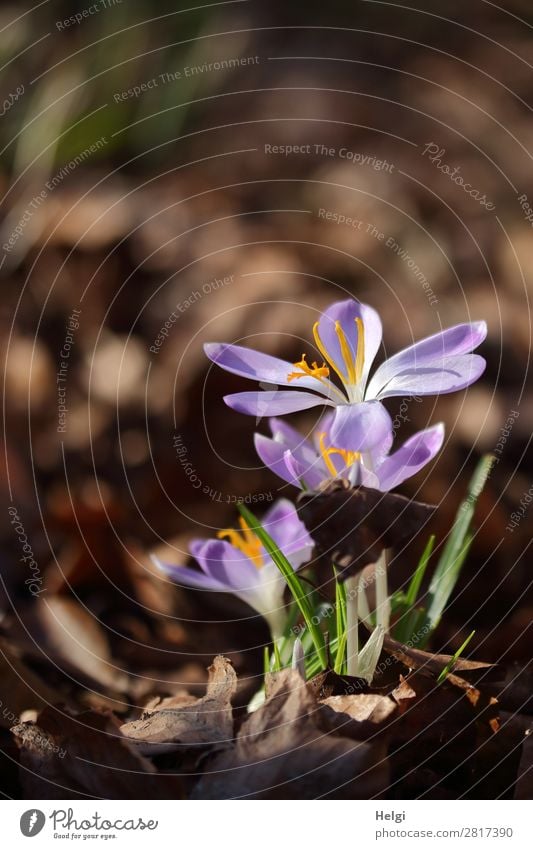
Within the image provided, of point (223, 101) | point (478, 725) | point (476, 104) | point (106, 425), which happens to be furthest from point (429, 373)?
point (223, 101)

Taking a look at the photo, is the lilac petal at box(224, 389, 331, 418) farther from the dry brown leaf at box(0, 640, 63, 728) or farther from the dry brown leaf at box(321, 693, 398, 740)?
the dry brown leaf at box(0, 640, 63, 728)

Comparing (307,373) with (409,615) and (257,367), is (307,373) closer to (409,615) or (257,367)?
(257,367)

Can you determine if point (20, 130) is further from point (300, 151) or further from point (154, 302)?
point (300, 151)

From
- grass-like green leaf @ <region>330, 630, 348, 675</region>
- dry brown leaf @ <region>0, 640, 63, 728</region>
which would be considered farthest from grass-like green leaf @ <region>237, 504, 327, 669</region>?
dry brown leaf @ <region>0, 640, 63, 728</region>

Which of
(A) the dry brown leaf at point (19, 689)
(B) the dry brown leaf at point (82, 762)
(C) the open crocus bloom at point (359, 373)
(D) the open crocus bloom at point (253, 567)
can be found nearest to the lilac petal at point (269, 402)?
(C) the open crocus bloom at point (359, 373)

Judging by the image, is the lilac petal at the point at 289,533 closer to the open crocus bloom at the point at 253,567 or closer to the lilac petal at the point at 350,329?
the open crocus bloom at the point at 253,567

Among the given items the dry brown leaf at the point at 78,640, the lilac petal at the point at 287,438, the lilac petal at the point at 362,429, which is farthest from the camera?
the dry brown leaf at the point at 78,640
